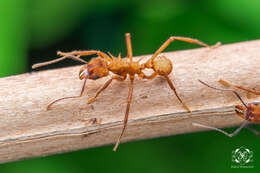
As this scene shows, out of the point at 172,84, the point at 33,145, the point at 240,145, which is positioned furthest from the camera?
the point at 240,145

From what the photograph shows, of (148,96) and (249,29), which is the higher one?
(249,29)

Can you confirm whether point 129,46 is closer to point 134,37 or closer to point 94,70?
A: point 134,37

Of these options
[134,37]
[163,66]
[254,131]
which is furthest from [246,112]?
[134,37]

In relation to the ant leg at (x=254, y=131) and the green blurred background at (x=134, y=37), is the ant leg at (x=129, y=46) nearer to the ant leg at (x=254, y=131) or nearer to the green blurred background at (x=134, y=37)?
the green blurred background at (x=134, y=37)

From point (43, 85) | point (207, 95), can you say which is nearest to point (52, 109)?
point (43, 85)

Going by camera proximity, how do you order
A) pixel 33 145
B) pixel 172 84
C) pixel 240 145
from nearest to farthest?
pixel 33 145, pixel 172 84, pixel 240 145

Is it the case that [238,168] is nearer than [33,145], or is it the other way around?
[33,145]

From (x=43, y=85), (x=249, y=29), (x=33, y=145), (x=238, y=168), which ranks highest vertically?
(x=249, y=29)

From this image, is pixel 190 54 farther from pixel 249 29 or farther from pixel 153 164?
pixel 153 164

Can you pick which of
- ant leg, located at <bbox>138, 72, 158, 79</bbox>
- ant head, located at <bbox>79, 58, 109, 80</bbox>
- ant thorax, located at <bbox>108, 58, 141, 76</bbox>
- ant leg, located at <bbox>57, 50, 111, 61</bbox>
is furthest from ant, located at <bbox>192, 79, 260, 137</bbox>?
ant leg, located at <bbox>57, 50, 111, 61</bbox>
